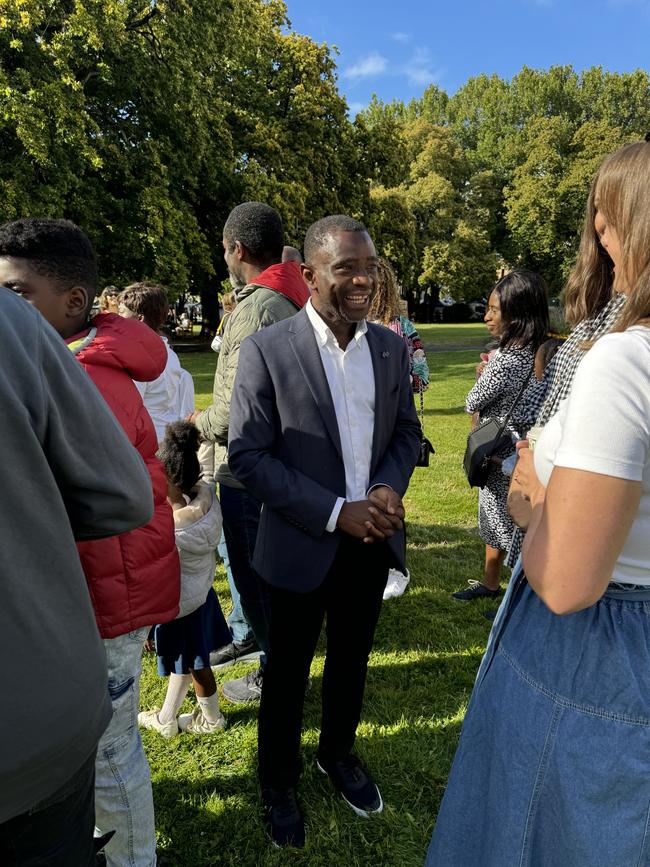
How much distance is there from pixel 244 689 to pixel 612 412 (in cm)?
290

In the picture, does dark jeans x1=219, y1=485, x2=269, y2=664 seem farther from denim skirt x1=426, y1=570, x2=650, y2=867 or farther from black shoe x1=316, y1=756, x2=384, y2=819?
denim skirt x1=426, y1=570, x2=650, y2=867

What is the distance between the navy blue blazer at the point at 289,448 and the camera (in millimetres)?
2229

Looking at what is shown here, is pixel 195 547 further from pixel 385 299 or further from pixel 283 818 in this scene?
pixel 385 299

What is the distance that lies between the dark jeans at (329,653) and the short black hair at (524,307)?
2.17 m

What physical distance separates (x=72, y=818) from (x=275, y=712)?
4.20ft

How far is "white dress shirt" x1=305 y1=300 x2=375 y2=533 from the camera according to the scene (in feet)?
7.81

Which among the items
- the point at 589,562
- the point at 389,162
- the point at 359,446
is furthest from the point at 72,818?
the point at 389,162

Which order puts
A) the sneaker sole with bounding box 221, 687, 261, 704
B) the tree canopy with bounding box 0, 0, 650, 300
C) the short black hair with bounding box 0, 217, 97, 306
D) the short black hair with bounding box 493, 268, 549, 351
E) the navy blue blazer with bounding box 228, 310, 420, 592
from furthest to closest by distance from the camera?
the tree canopy with bounding box 0, 0, 650, 300
the short black hair with bounding box 493, 268, 549, 351
the sneaker sole with bounding box 221, 687, 261, 704
the navy blue blazer with bounding box 228, 310, 420, 592
the short black hair with bounding box 0, 217, 97, 306

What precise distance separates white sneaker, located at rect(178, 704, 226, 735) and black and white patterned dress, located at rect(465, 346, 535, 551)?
2.23 m

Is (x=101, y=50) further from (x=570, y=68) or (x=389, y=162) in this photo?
(x=570, y=68)

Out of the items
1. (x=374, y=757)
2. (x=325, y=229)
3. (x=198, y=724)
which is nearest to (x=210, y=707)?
(x=198, y=724)

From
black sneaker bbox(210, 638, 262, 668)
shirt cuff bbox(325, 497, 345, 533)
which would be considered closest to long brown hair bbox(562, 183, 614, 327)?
shirt cuff bbox(325, 497, 345, 533)

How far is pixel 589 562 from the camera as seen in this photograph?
1166 mm

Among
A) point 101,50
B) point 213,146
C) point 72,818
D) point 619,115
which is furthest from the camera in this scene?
point 619,115
